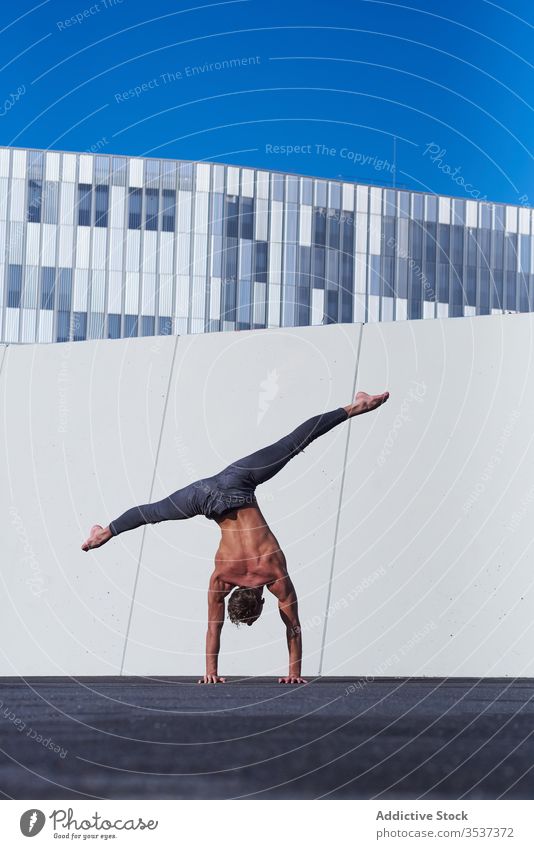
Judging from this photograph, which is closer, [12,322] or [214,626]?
[214,626]

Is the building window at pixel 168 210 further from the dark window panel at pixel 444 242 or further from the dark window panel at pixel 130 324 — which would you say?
the dark window panel at pixel 444 242

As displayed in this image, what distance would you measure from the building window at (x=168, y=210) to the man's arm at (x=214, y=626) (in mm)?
40419

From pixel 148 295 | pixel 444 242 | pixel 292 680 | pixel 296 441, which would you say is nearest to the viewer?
pixel 292 680

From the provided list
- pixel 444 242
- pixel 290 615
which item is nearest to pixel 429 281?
pixel 444 242

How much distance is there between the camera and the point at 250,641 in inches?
517

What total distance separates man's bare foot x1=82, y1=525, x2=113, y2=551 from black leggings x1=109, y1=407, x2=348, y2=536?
0.07m

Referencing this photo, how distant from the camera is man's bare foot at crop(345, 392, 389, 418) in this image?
532 inches

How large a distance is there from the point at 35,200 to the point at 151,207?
5.59m

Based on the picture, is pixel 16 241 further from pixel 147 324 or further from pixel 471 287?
pixel 471 287

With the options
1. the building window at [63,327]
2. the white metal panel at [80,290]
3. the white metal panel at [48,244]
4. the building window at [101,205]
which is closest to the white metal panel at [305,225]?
the building window at [101,205]

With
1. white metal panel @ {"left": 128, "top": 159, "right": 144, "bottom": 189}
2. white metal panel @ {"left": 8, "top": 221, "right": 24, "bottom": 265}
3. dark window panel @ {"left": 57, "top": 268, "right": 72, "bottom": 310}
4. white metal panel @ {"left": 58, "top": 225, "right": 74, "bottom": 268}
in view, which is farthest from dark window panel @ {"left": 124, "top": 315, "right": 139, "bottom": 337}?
white metal panel @ {"left": 128, "top": 159, "right": 144, "bottom": 189}

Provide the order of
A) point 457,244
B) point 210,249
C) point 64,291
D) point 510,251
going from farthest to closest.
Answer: point 510,251 < point 457,244 < point 64,291 < point 210,249

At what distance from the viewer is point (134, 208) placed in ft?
174
